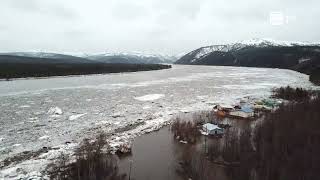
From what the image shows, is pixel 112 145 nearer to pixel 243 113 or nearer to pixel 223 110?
pixel 223 110

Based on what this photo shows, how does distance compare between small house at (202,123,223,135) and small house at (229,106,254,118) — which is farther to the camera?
small house at (229,106,254,118)

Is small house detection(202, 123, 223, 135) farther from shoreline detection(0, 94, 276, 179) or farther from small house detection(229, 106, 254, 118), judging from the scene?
small house detection(229, 106, 254, 118)

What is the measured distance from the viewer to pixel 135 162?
1091cm

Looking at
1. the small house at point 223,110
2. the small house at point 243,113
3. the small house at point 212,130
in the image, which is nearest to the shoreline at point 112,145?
the small house at point 223,110

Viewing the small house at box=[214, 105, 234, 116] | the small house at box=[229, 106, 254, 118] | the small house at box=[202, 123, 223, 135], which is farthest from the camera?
the small house at box=[214, 105, 234, 116]

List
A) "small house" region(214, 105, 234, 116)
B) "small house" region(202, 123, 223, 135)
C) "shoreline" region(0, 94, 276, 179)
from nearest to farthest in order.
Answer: "shoreline" region(0, 94, 276, 179) → "small house" region(202, 123, 223, 135) → "small house" region(214, 105, 234, 116)

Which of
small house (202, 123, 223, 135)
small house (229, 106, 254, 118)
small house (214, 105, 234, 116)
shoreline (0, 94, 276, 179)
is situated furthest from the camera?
small house (214, 105, 234, 116)

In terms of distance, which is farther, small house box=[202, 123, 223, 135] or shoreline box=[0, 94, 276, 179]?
small house box=[202, 123, 223, 135]

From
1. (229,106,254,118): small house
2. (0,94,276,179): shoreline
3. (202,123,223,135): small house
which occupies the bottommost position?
(0,94,276,179): shoreline

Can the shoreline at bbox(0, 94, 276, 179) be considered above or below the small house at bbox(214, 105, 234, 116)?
below

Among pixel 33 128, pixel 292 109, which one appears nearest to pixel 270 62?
pixel 292 109

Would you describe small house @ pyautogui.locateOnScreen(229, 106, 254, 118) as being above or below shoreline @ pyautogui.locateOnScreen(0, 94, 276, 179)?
above

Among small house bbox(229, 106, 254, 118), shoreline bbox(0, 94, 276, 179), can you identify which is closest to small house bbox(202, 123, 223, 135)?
shoreline bbox(0, 94, 276, 179)

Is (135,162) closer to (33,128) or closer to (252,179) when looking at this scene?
(252,179)
